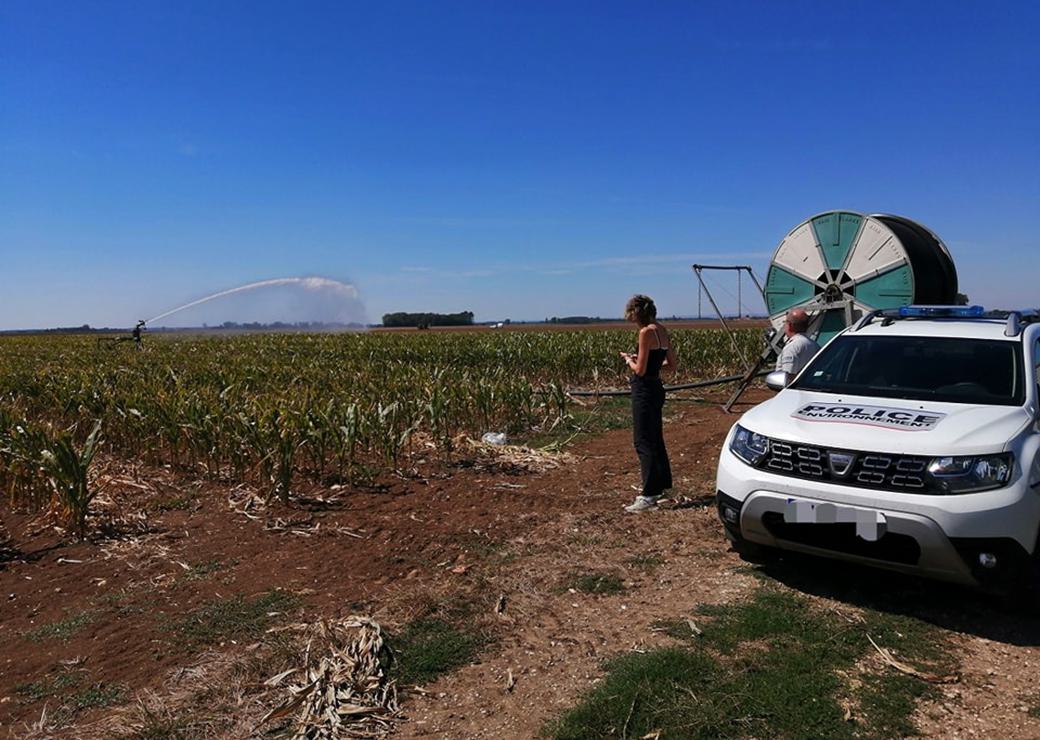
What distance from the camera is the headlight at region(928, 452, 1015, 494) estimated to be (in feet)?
13.0

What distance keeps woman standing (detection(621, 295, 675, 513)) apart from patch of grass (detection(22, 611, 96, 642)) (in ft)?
14.7

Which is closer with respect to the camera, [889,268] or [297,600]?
[297,600]

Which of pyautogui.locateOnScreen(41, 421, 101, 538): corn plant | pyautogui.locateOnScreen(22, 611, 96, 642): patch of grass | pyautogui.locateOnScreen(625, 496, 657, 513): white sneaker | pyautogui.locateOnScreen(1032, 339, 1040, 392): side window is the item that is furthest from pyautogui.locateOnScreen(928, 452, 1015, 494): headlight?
pyautogui.locateOnScreen(41, 421, 101, 538): corn plant

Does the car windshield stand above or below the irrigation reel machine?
below

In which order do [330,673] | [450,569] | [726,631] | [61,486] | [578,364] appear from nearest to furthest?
[330,673] → [726,631] → [450,569] → [61,486] → [578,364]

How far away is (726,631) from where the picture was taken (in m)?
4.12

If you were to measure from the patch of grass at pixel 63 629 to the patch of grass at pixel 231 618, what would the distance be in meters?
0.65

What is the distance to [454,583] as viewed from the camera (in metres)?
5.04

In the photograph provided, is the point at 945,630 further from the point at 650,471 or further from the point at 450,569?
the point at 450,569

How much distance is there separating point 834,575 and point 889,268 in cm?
660

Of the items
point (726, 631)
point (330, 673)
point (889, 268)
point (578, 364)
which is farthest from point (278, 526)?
Result: point (578, 364)

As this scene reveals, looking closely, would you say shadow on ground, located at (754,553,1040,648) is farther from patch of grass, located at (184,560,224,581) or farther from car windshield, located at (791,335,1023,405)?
patch of grass, located at (184,560,224,581)

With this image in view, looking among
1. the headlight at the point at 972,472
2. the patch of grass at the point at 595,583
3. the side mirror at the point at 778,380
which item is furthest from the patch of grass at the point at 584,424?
the headlight at the point at 972,472

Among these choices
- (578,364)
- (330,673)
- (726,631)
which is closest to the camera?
(330,673)
